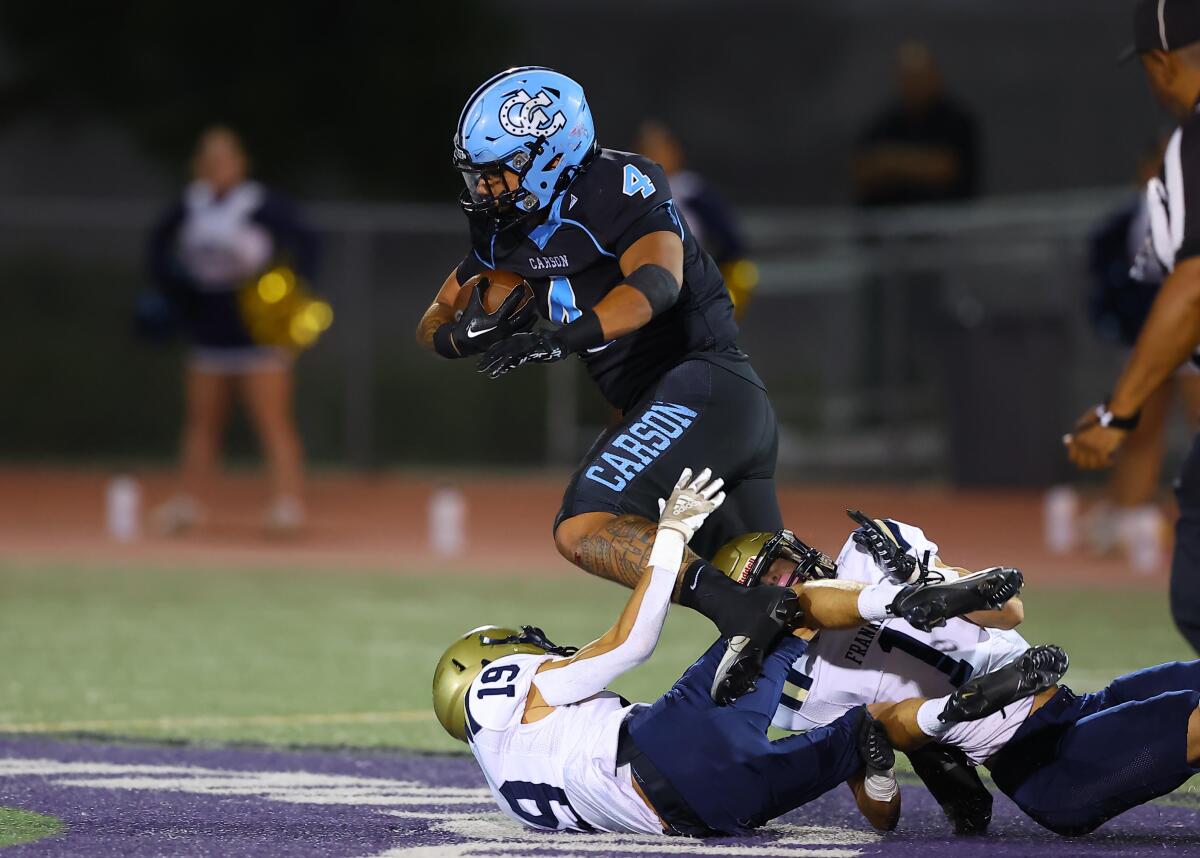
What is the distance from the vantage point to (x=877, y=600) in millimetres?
5254

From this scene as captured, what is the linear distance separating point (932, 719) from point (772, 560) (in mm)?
729

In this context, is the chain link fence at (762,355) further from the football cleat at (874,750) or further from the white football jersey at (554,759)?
the white football jersey at (554,759)

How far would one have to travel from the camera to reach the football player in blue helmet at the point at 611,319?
575 centimetres

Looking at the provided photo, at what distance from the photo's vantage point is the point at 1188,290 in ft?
18.9

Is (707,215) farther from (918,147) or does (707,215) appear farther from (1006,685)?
(1006,685)

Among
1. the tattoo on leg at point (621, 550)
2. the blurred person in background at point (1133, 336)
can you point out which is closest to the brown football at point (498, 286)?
the tattoo on leg at point (621, 550)

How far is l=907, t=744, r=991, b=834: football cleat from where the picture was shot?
541cm

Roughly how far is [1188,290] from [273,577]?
742 cm

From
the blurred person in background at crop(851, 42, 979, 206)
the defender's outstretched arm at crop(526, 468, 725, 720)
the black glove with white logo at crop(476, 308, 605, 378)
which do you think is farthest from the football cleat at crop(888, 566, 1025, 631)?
the blurred person in background at crop(851, 42, 979, 206)

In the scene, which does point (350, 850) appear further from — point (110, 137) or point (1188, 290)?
point (110, 137)

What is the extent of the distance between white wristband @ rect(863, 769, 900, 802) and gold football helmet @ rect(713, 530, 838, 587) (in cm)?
64

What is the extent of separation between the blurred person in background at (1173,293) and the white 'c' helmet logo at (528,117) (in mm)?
1874

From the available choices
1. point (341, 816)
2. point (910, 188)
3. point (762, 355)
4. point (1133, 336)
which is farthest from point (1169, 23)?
point (762, 355)

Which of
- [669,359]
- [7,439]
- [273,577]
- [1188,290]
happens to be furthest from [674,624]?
[7,439]
